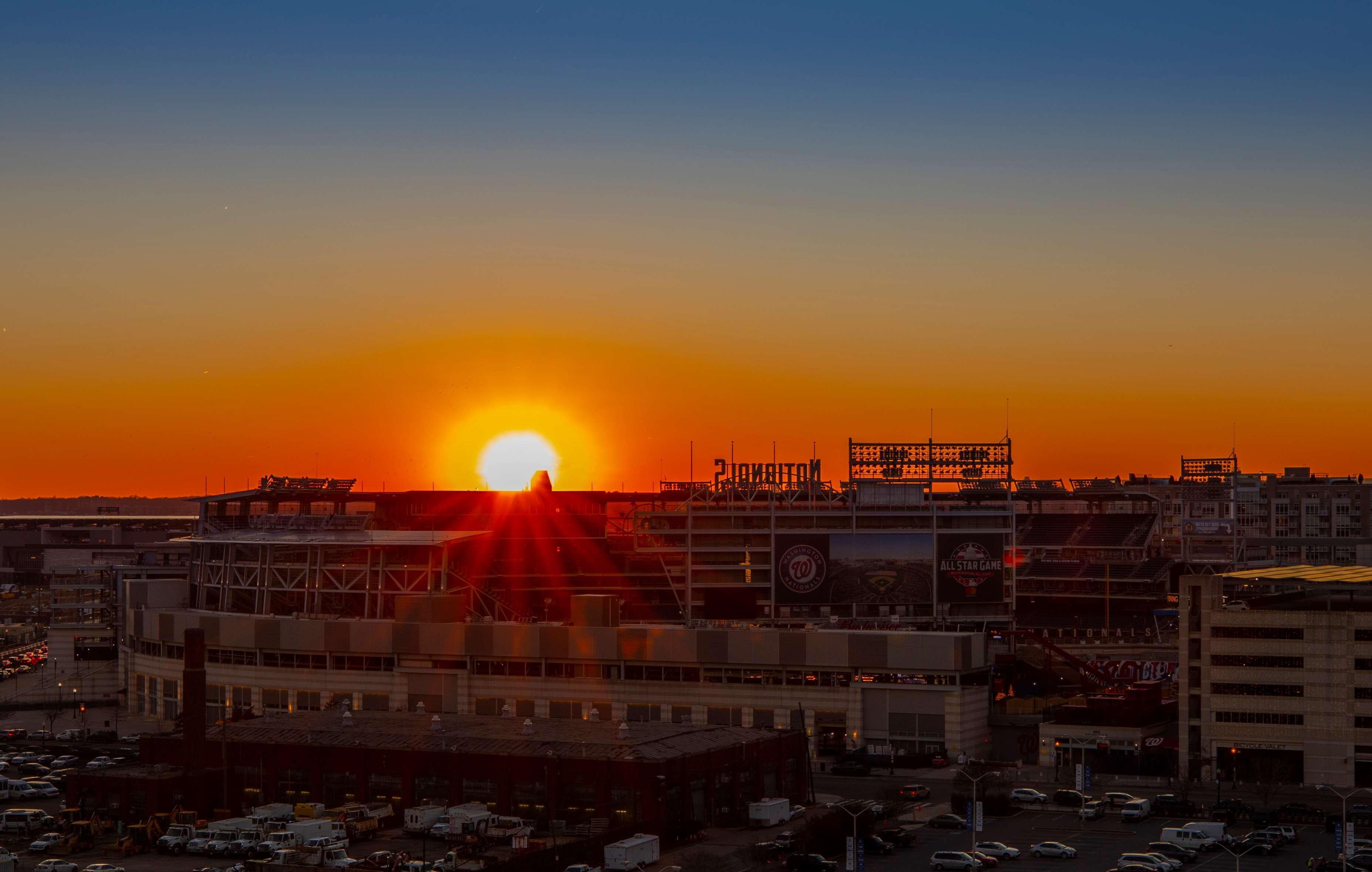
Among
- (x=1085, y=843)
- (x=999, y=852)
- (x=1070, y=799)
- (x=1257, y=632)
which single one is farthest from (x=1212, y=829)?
(x=1257, y=632)

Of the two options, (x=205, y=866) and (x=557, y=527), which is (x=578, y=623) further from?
(x=557, y=527)

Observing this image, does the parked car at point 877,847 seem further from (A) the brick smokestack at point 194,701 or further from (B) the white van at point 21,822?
(B) the white van at point 21,822

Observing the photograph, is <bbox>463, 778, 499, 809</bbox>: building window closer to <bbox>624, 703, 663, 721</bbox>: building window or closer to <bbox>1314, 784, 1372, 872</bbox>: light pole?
<bbox>624, 703, 663, 721</bbox>: building window

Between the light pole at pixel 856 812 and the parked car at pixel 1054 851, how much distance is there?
7.79m

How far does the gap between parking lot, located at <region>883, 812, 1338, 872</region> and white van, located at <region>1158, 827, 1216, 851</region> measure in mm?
454

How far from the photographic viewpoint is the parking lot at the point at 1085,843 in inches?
2876

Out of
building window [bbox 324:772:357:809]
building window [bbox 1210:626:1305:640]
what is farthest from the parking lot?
building window [bbox 324:772:357:809]

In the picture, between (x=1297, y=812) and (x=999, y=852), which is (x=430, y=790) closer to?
(x=999, y=852)

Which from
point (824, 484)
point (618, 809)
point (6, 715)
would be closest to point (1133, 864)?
point (618, 809)

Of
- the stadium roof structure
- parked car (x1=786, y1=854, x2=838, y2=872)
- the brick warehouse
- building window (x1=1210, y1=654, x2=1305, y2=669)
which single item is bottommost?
parked car (x1=786, y1=854, x2=838, y2=872)

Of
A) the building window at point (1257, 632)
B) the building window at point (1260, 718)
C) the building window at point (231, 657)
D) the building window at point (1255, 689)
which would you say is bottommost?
the building window at point (1260, 718)

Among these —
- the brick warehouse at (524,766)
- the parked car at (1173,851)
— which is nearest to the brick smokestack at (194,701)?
the brick warehouse at (524,766)

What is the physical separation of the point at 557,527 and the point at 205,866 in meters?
86.6

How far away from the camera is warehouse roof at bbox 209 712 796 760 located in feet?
278
